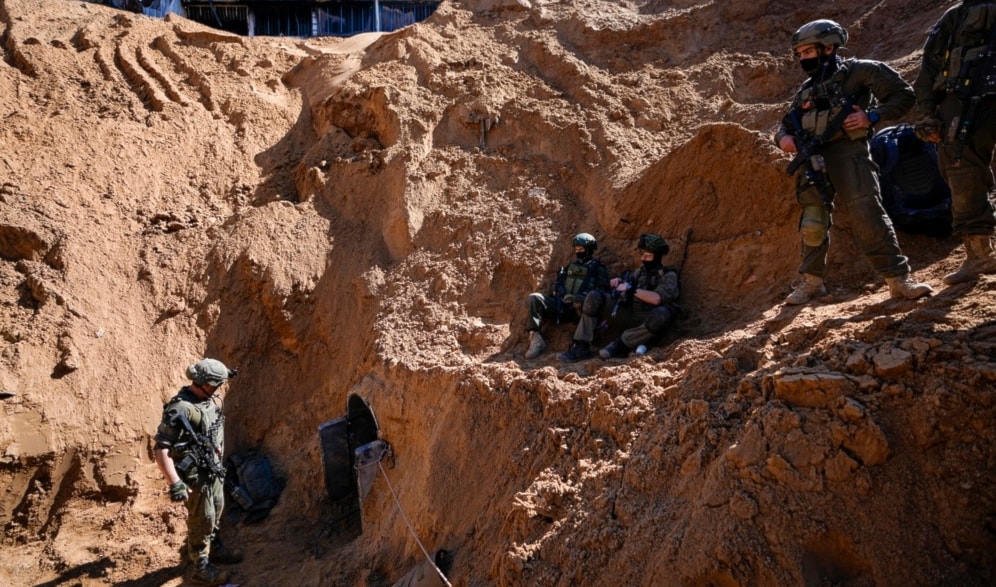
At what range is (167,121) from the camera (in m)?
8.47

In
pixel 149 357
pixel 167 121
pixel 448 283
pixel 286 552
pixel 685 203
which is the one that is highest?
pixel 167 121

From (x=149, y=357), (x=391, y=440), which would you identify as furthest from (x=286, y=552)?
(x=149, y=357)

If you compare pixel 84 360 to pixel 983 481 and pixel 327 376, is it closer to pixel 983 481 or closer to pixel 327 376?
pixel 327 376

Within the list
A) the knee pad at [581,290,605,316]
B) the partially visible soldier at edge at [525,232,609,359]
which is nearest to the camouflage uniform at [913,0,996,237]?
the knee pad at [581,290,605,316]

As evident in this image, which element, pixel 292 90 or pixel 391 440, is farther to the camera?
pixel 292 90

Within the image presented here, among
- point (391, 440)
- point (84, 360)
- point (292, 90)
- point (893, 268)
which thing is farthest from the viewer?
point (292, 90)

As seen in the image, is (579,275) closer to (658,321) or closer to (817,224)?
(658,321)

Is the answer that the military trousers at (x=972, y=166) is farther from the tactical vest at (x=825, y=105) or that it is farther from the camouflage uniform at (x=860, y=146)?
the tactical vest at (x=825, y=105)

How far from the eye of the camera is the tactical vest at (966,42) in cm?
359

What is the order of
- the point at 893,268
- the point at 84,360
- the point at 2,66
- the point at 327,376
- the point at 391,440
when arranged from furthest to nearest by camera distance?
the point at 2,66 → the point at 327,376 → the point at 84,360 → the point at 391,440 → the point at 893,268

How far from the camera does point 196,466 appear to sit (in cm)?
543

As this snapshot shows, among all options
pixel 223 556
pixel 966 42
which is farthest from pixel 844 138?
pixel 223 556

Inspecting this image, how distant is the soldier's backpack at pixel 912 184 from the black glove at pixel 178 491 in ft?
21.1

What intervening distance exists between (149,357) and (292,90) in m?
5.03
